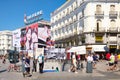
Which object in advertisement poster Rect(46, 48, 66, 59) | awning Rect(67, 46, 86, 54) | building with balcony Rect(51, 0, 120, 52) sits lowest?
advertisement poster Rect(46, 48, 66, 59)

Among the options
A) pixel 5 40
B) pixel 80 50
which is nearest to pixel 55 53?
pixel 80 50

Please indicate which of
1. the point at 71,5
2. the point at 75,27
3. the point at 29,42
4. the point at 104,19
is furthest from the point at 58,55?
the point at 71,5

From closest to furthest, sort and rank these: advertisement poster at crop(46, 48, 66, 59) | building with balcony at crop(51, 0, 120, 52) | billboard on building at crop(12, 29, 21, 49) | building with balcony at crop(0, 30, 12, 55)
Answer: billboard on building at crop(12, 29, 21, 49), advertisement poster at crop(46, 48, 66, 59), building with balcony at crop(51, 0, 120, 52), building with balcony at crop(0, 30, 12, 55)

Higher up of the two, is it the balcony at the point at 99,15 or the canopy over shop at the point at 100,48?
the balcony at the point at 99,15

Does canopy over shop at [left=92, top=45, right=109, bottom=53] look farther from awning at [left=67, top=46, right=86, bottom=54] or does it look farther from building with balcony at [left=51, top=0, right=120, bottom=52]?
awning at [left=67, top=46, right=86, bottom=54]

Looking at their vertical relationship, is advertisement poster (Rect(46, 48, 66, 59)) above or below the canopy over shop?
below

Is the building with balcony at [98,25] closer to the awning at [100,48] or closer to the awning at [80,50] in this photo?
the awning at [100,48]

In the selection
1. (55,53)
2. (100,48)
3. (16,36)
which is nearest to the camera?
(16,36)

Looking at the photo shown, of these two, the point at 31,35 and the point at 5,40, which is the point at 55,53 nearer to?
the point at 31,35

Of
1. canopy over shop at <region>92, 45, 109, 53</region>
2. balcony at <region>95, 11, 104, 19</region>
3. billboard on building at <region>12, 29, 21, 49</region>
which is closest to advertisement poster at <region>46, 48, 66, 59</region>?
canopy over shop at <region>92, 45, 109, 53</region>

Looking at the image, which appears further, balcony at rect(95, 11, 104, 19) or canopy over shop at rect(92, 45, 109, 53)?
balcony at rect(95, 11, 104, 19)

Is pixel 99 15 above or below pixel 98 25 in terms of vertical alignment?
above

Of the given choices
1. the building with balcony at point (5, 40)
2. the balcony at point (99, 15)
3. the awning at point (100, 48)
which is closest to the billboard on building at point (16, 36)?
the awning at point (100, 48)

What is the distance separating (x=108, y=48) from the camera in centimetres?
5544
